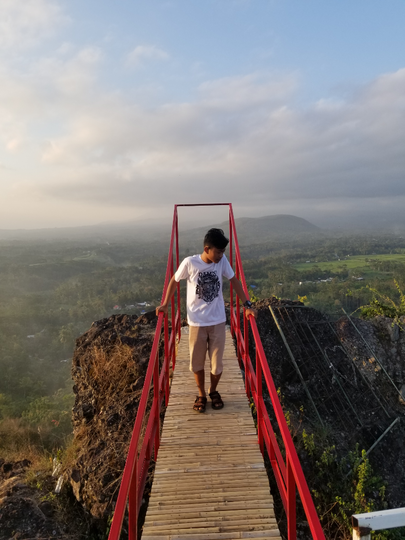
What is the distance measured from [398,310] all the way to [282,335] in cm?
420

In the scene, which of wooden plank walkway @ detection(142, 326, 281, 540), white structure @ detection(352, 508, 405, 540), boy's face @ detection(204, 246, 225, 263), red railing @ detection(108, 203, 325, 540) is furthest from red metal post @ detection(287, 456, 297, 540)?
boy's face @ detection(204, 246, 225, 263)

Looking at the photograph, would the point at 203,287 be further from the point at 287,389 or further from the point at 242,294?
the point at 287,389

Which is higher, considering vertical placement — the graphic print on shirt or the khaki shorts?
the graphic print on shirt

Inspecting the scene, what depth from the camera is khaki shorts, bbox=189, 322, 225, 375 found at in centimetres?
345

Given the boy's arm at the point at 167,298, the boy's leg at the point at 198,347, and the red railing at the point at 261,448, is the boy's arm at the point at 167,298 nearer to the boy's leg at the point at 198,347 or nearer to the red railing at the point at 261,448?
the red railing at the point at 261,448

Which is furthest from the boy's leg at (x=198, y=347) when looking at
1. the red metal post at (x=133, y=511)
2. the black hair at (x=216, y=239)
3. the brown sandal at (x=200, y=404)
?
the red metal post at (x=133, y=511)

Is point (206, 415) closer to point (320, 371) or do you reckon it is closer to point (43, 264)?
point (320, 371)

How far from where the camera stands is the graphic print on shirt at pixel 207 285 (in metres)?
3.29

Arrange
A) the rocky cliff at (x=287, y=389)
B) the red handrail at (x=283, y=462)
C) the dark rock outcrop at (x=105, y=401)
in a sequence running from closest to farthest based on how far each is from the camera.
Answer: the red handrail at (x=283, y=462)
the dark rock outcrop at (x=105, y=401)
the rocky cliff at (x=287, y=389)

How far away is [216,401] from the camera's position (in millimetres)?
3719

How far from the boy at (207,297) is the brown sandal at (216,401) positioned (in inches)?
11.6

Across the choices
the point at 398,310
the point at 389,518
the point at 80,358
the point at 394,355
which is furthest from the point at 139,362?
the point at 398,310

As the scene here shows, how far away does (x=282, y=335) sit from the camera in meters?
7.21

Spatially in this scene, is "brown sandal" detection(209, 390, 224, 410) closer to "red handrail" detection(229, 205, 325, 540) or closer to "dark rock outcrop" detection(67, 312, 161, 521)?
"red handrail" detection(229, 205, 325, 540)
